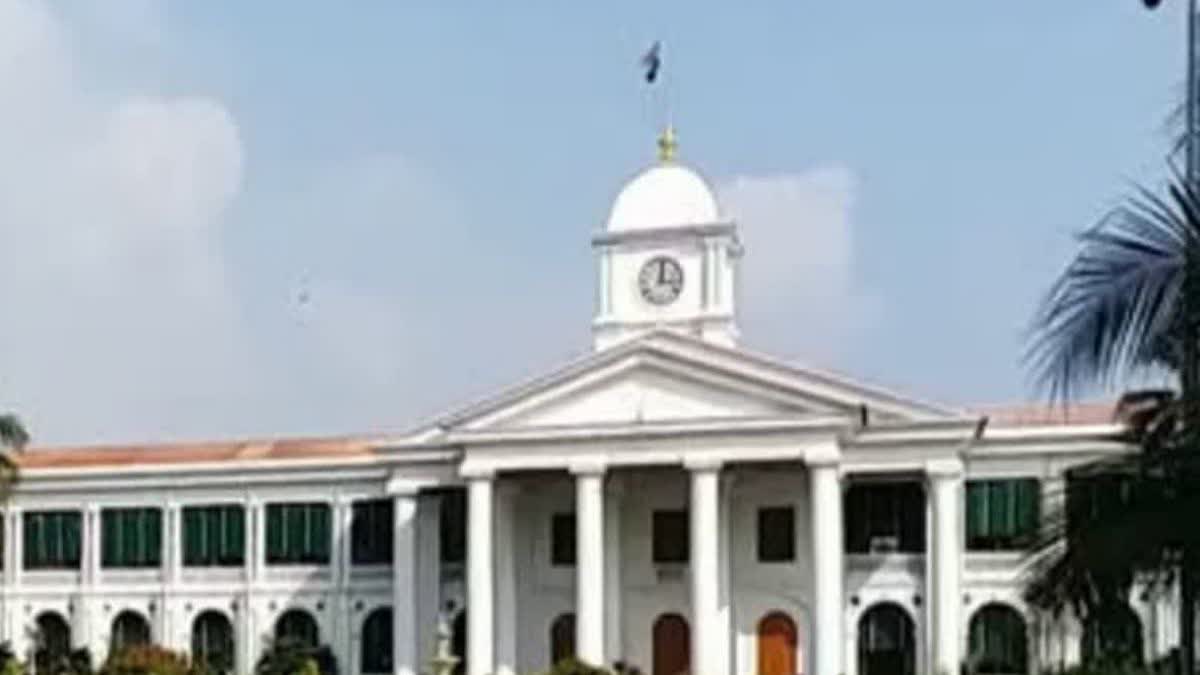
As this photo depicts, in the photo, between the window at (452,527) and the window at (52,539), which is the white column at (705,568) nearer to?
the window at (452,527)

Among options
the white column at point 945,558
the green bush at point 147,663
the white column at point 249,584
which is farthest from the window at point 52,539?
the white column at point 945,558

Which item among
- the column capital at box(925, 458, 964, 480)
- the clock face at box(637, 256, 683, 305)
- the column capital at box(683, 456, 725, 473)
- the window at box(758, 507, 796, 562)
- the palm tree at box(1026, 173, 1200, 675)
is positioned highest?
the clock face at box(637, 256, 683, 305)

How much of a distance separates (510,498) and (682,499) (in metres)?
3.28

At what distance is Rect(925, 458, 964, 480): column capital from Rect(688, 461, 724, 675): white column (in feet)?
12.2

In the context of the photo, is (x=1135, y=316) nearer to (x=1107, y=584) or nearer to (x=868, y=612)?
(x=1107, y=584)

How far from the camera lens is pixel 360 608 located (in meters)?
44.5

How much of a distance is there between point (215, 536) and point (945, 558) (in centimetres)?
1585

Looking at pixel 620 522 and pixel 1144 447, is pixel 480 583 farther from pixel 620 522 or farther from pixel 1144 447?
pixel 1144 447

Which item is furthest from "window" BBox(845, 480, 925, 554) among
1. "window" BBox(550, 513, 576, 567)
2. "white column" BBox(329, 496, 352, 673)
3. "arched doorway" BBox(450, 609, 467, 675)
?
"white column" BBox(329, 496, 352, 673)

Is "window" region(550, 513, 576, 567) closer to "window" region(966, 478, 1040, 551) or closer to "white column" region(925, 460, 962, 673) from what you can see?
"white column" region(925, 460, 962, 673)

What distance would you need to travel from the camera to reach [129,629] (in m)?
46.9

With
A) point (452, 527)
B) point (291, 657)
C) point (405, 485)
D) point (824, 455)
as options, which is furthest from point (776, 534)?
point (291, 657)

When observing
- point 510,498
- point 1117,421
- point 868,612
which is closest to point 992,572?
point 868,612

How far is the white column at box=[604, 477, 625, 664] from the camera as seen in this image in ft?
134
